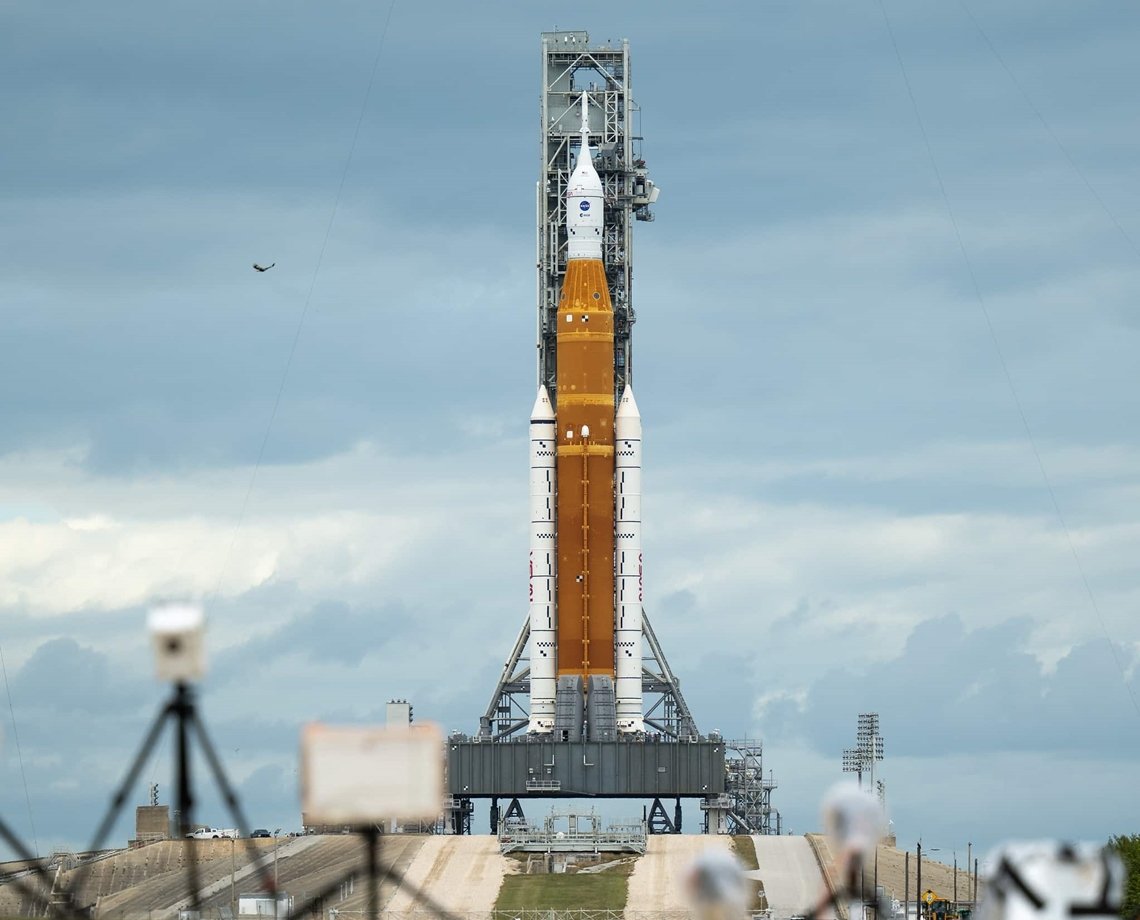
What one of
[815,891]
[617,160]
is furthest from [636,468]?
[815,891]

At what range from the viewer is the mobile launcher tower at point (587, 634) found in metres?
143

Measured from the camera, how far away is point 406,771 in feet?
82.0

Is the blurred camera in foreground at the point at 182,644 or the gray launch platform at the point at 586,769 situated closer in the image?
the blurred camera in foreground at the point at 182,644

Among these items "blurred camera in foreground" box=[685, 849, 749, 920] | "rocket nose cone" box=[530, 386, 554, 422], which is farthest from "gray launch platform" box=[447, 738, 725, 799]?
"blurred camera in foreground" box=[685, 849, 749, 920]

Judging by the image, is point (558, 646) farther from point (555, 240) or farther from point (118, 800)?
point (118, 800)

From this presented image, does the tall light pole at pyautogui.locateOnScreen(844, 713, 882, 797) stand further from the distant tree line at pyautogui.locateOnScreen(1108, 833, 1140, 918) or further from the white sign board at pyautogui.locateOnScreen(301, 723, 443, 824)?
the white sign board at pyautogui.locateOnScreen(301, 723, 443, 824)

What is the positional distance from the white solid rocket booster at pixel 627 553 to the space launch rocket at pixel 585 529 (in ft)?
0.19

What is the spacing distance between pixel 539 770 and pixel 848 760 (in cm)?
3732

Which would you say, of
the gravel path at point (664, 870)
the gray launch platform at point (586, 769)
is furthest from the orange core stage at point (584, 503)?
the gravel path at point (664, 870)

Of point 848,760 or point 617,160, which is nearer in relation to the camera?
point 617,160

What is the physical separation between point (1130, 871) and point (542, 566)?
36950 millimetres

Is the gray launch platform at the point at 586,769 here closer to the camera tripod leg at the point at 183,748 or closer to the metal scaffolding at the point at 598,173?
the metal scaffolding at the point at 598,173

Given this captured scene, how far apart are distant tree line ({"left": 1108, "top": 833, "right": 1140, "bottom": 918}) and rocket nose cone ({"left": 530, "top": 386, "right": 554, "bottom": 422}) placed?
1560 inches

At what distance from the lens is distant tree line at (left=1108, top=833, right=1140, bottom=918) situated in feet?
400
